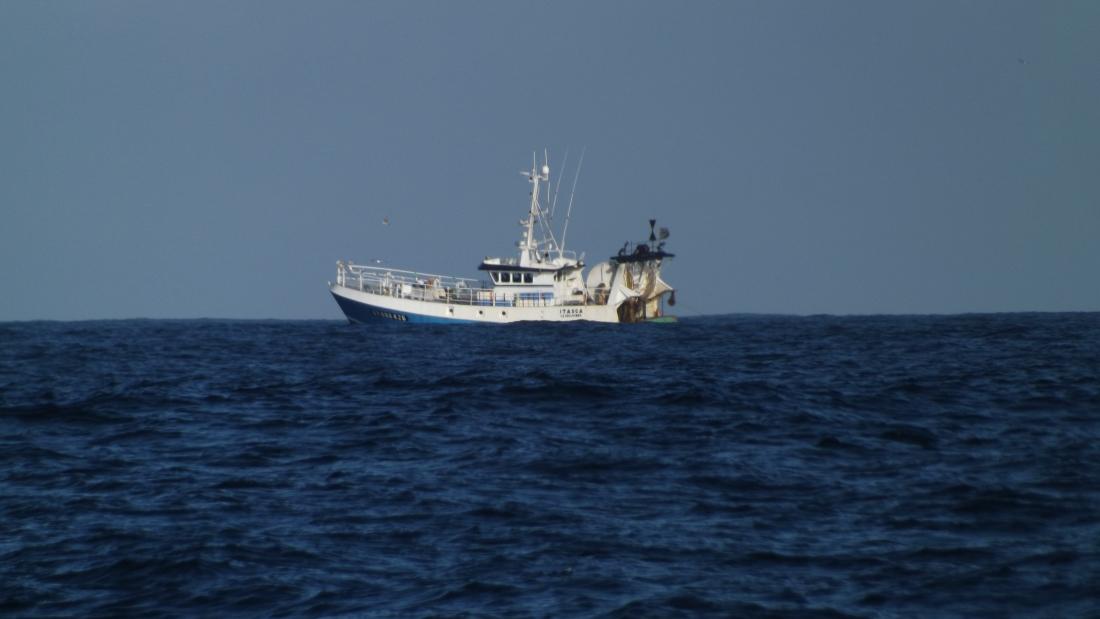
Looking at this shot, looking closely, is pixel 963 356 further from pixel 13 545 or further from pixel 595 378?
pixel 13 545

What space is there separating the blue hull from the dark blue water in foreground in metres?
39.4

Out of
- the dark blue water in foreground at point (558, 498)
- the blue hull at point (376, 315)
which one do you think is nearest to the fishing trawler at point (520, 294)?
the blue hull at point (376, 315)

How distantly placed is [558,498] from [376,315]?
5542cm

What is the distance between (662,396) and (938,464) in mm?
8343

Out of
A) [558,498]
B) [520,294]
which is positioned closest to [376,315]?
[520,294]

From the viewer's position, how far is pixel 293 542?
10.4 metres

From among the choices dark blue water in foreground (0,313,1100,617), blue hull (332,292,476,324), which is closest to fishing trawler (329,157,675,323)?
blue hull (332,292,476,324)

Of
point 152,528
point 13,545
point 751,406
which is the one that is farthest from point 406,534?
point 751,406

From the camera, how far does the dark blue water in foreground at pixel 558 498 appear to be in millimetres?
8828

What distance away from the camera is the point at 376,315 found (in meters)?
66.4

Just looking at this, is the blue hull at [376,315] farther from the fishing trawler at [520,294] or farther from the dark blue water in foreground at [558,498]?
the dark blue water in foreground at [558,498]

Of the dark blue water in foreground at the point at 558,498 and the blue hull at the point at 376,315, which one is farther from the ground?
the blue hull at the point at 376,315

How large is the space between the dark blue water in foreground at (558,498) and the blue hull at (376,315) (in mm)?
39351

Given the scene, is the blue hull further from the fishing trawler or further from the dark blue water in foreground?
the dark blue water in foreground
